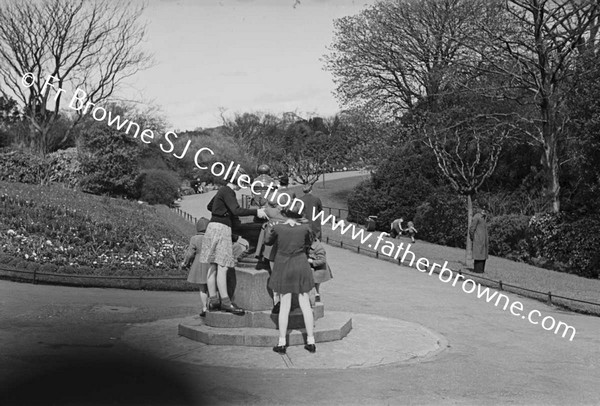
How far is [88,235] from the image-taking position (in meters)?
17.1

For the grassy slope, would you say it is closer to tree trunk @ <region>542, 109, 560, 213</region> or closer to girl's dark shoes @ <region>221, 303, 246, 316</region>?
tree trunk @ <region>542, 109, 560, 213</region>

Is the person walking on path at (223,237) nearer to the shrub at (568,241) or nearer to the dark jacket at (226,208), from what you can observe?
the dark jacket at (226,208)

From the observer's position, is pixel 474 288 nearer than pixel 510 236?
Yes

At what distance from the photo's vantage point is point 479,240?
1873cm

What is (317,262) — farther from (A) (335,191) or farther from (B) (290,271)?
(A) (335,191)

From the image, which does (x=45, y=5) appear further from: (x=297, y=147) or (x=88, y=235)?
(x=297, y=147)

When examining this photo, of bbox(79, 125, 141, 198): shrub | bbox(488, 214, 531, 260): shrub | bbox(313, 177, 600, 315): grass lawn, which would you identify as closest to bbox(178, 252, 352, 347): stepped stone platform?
bbox(313, 177, 600, 315): grass lawn

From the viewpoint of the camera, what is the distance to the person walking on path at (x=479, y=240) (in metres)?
18.7

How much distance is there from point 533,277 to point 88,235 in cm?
1288

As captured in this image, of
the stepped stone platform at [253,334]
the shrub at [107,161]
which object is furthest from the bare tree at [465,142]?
the stepped stone platform at [253,334]

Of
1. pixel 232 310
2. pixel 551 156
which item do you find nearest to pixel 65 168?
pixel 551 156

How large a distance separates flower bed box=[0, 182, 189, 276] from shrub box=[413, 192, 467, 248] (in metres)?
13.4

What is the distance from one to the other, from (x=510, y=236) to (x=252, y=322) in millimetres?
18648

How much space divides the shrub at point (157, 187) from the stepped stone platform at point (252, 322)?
29.5 m
